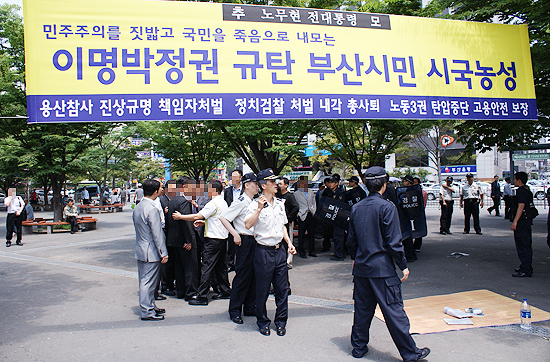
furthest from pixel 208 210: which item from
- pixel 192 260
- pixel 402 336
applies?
pixel 402 336

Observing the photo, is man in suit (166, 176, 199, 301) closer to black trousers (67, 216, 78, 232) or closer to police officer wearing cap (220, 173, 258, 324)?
police officer wearing cap (220, 173, 258, 324)

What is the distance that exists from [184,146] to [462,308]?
463 inches

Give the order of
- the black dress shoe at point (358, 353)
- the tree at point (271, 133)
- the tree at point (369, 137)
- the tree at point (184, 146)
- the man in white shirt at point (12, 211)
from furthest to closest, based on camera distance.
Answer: the tree at point (184, 146)
the tree at point (369, 137)
the man in white shirt at point (12, 211)
the tree at point (271, 133)
the black dress shoe at point (358, 353)

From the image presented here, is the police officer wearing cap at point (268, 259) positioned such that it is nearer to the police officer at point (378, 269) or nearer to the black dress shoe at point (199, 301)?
the police officer at point (378, 269)

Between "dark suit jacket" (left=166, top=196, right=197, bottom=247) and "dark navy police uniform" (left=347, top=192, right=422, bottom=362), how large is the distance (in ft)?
9.07

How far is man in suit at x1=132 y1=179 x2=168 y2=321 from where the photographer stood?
498cm

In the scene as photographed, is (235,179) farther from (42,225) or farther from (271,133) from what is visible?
(42,225)

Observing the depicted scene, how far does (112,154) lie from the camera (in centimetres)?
3112

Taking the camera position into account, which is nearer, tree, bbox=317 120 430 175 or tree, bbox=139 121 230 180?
tree, bbox=317 120 430 175

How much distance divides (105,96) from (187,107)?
3.51ft

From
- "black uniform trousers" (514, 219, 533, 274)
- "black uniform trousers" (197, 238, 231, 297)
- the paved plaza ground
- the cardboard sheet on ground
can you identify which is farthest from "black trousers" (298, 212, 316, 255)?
"black uniform trousers" (514, 219, 533, 274)

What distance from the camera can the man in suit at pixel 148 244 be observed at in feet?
16.3

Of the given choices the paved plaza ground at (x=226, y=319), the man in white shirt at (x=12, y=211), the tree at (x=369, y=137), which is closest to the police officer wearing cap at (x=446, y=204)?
the tree at (x=369, y=137)

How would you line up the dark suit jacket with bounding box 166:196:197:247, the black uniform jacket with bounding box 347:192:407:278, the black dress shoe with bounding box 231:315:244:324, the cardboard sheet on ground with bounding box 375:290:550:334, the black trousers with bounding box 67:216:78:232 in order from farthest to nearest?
the black trousers with bounding box 67:216:78:232
the dark suit jacket with bounding box 166:196:197:247
the black dress shoe with bounding box 231:315:244:324
the cardboard sheet on ground with bounding box 375:290:550:334
the black uniform jacket with bounding box 347:192:407:278
